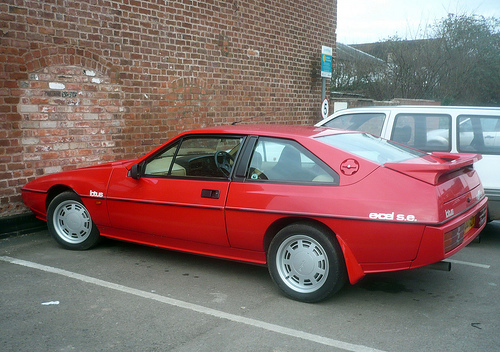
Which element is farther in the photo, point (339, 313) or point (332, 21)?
point (332, 21)

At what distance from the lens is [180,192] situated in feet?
17.0

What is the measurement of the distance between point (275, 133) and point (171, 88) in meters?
5.00

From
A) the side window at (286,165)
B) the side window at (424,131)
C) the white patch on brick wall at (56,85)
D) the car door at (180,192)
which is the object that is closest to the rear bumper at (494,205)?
Answer: the side window at (424,131)

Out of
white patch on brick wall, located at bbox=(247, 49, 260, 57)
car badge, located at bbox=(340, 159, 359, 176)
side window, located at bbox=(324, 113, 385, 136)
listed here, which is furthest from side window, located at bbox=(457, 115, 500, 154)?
white patch on brick wall, located at bbox=(247, 49, 260, 57)

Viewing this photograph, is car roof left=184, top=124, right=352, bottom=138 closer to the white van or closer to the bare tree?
the white van

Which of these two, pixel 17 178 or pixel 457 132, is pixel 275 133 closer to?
pixel 457 132

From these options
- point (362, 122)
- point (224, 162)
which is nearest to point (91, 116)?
point (224, 162)

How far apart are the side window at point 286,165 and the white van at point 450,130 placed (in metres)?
2.73

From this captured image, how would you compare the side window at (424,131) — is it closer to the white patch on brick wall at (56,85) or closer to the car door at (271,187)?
the car door at (271,187)

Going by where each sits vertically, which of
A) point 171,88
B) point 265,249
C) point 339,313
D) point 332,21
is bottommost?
point 339,313

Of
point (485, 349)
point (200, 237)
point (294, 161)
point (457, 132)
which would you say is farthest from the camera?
point (457, 132)

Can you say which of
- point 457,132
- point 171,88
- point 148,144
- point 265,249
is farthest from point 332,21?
point 265,249

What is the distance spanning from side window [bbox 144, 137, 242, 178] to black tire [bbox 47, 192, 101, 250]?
1.06 metres

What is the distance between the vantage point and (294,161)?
15.5 feet
